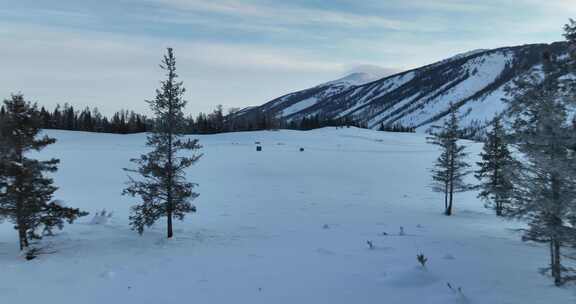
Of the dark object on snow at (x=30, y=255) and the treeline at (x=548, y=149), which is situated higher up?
the treeline at (x=548, y=149)

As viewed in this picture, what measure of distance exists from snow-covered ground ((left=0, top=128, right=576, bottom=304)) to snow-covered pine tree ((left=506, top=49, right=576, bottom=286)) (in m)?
1.68

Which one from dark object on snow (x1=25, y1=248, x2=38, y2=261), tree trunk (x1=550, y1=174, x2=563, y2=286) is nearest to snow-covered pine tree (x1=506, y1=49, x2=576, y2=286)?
tree trunk (x1=550, y1=174, x2=563, y2=286)

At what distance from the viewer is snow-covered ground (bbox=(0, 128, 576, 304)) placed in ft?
31.8

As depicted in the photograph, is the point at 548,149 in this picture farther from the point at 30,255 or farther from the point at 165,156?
the point at 30,255

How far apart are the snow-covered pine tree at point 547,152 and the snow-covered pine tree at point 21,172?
14.6 m

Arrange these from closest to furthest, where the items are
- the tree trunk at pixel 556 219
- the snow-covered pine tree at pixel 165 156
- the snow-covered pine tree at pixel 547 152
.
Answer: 1. the snow-covered pine tree at pixel 547 152
2. the tree trunk at pixel 556 219
3. the snow-covered pine tree at pixel 165 156

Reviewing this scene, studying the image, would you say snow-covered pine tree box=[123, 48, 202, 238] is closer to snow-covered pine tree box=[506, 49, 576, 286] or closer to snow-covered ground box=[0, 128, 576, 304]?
snow-covered ground box=[0, 128, 576, 304]

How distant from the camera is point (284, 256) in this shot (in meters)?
13.3

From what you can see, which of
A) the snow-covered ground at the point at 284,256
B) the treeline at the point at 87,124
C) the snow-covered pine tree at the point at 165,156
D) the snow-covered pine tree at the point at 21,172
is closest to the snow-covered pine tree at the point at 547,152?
the snow-covered ground at the point at 284,256

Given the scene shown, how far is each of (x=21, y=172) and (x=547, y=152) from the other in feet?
51.8

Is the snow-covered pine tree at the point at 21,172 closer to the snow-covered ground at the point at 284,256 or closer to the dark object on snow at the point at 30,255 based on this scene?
the dark object on snow at the point at 30,255

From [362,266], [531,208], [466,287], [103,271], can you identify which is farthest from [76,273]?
[531,208]

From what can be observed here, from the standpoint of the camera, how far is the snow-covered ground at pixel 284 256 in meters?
9.70

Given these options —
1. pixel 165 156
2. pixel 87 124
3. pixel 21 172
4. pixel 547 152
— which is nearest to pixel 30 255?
pixel 21 172
